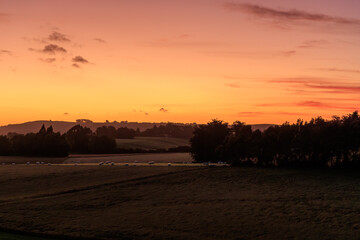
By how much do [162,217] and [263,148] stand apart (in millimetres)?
27913

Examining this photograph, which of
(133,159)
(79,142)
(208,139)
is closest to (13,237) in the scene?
(208,139)

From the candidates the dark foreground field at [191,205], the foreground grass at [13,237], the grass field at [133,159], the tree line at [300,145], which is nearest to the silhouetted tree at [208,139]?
the grass field at [133,159]

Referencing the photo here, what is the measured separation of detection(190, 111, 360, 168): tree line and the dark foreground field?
12.5 feet

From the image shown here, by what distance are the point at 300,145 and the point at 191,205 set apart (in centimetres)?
2276

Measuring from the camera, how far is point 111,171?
2891 inches

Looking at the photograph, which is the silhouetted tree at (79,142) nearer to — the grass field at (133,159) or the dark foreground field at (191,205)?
the grass field at (133,159)

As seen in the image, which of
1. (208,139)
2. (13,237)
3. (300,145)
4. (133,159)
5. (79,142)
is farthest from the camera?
(79,142)

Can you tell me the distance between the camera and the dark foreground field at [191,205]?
3856 cm

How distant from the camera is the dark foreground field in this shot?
127 ft

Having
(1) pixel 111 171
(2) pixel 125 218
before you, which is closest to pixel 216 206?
(2) pixel 125 218

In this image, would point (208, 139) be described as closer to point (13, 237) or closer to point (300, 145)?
point (300, 145)

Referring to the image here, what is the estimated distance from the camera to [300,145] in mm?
62844

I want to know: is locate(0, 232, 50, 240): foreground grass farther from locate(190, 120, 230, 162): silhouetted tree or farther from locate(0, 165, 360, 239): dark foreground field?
locate(190, 120, 230, 162): silhouetted tree

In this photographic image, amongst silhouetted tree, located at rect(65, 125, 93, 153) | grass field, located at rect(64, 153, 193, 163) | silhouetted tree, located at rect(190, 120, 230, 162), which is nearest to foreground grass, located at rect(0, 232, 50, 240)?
silhouetted tree, located at rect(190, 120, 230, 162)
